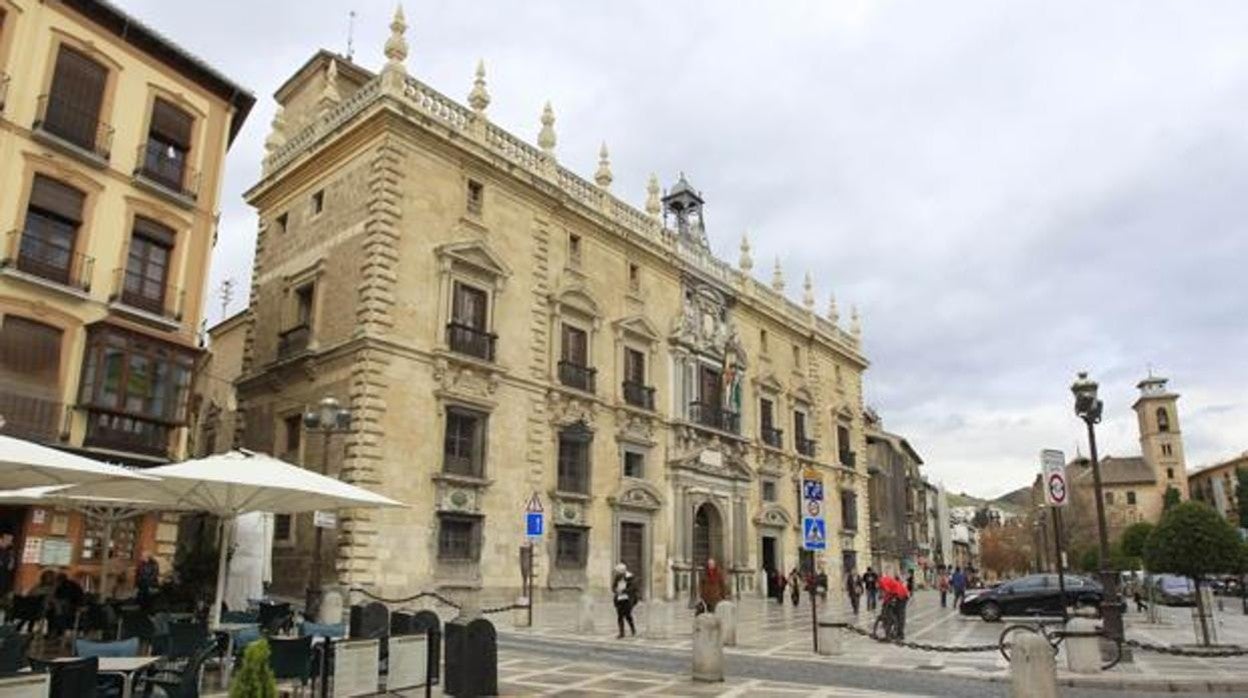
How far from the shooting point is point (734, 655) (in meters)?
13.8

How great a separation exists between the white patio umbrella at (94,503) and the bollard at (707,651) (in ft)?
23.7

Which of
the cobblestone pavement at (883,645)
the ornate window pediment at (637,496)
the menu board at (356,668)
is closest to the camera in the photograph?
the menu board at (356,668)

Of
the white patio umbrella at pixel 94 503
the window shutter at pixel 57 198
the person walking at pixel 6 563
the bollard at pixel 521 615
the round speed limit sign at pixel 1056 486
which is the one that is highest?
the window shutter at pixel 57 198

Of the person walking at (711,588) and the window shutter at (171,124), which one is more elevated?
the window shutter at (171,124)

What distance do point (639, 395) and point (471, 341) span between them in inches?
295

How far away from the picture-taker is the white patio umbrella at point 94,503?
1084 cm

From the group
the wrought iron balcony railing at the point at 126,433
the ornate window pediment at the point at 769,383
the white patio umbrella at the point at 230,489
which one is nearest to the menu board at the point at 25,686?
the white patio umbrella at the point at 230,489

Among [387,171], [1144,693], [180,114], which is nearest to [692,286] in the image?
[387,171]

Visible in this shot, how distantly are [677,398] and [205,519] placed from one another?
15.2 meters

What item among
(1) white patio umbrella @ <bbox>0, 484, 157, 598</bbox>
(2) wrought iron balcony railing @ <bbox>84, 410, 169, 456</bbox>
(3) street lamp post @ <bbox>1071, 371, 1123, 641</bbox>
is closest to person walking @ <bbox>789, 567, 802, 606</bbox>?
(3) street lamp post @ <bbox>1071, 371, 1123, 641</bbox>

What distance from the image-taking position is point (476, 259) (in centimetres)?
2322

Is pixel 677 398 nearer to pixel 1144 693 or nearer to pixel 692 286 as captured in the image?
pixel 692 286

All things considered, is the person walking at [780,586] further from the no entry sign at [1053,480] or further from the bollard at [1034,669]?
the bollard at [1034,669]

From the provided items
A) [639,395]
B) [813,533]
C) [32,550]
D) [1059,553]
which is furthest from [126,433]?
[1059,553]
